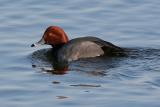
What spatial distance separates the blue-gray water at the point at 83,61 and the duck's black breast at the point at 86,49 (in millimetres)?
219

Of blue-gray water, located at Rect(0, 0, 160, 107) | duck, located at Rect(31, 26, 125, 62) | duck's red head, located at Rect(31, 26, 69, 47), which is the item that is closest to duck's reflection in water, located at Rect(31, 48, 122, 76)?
blue-gray water, located at Rect(0, 0, 160, 107)

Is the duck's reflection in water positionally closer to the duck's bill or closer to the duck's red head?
the duck's bill

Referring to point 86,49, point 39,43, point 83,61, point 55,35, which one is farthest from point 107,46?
point 39,43

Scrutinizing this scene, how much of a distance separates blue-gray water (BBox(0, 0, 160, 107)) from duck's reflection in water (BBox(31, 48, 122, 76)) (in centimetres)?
2

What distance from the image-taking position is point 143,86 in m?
11.5

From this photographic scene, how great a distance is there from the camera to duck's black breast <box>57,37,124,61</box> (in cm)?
1344

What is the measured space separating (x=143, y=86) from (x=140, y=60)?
5.73ft

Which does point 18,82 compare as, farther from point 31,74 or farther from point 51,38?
point 51,38

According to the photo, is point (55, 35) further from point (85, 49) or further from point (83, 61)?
point (83, 61)

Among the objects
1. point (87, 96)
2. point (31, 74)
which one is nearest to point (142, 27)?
point (31, 74)

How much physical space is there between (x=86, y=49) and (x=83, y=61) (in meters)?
0.29

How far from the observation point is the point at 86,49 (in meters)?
13.5

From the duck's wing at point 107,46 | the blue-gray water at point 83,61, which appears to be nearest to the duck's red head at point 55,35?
the blue-gray water at point 83,61

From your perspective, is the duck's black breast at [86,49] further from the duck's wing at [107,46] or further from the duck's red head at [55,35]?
the duck's red head at [55,35]
